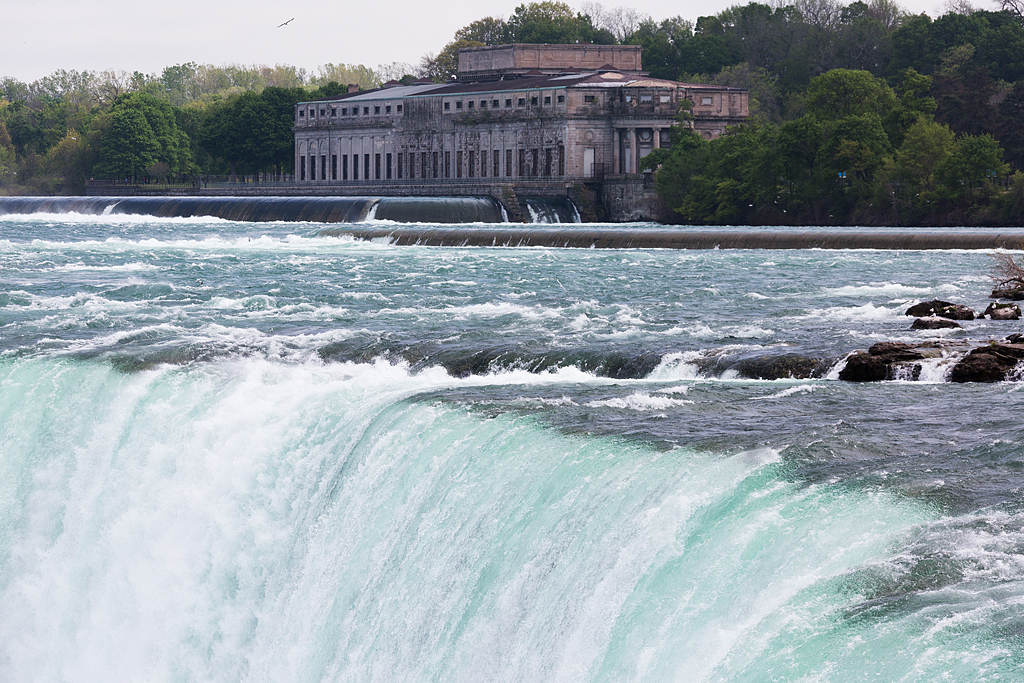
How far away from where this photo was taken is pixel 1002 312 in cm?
3038

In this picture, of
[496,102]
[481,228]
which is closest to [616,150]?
[496,102]

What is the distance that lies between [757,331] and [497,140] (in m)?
101

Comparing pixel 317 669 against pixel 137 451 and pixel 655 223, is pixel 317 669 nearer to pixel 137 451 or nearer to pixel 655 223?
pixel 137 451

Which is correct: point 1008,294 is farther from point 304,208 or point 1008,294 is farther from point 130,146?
point 130,146

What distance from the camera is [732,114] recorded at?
384ft

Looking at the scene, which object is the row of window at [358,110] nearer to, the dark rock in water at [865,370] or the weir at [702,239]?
the weir at [702,239]

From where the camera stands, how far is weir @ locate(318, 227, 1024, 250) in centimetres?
5616

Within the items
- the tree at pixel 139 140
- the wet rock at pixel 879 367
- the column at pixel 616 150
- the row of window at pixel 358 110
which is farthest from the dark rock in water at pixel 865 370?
the tree at pixel 139 140

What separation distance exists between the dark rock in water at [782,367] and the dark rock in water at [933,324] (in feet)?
18.6

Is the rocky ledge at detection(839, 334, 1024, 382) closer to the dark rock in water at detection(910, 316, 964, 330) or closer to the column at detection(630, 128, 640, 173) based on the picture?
the dark rock in water at detection(910, 316, 964, 330)

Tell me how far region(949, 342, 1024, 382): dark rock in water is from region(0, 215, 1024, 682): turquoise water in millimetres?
371

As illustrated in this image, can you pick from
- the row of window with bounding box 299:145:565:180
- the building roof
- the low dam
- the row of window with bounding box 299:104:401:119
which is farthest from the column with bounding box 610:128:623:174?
the row of window with bounding box 299:104:401:119

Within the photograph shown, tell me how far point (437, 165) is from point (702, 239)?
2910 inches

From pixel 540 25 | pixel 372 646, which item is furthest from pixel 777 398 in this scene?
pixel 540 25
